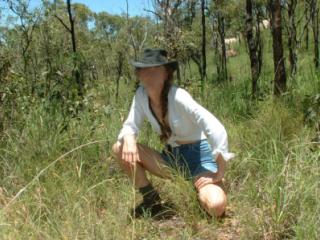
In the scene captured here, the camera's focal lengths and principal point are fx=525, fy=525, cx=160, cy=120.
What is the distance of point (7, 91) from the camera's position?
4605 millimetres

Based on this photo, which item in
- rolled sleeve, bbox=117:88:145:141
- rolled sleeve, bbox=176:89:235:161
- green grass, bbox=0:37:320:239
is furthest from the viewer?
rolled sleeve, bbox=117:88:145:141

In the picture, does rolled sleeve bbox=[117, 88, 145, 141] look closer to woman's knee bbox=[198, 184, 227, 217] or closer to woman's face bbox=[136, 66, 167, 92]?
woman's face bbox=[136, 66, 167, 92]

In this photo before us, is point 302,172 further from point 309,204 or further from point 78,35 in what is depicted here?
point 78,35

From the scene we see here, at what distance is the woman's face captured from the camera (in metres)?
3.10

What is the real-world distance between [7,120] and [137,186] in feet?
5.42

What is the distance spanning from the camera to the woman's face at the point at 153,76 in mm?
3096

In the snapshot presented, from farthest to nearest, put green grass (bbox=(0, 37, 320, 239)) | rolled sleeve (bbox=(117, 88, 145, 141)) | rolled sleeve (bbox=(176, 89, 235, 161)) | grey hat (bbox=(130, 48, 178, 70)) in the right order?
rolled sleeve (bbox=(117, 88, 145, 141)), grey hat (bbox=(130, 48, 178, 70)), rolled sleeve (bbox=(176, 89, 235, 161)), green grass (bbox=(0, 37, 320, 239))

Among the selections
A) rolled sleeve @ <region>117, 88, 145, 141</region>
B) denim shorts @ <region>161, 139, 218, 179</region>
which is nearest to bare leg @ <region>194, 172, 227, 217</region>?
denim shorts @ <region>161, 139, 218, 179</region>

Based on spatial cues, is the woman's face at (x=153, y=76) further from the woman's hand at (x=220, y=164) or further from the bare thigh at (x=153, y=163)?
the woman's hand at (x=220, y=164)

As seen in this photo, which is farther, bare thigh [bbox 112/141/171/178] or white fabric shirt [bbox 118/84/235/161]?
bare thigh [bbox 112/141/171/178]

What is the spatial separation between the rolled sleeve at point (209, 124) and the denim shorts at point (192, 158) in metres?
0.22

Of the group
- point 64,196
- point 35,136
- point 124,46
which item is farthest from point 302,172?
point 124,46

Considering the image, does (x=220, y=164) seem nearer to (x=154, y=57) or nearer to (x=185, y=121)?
(x=185, y=121)

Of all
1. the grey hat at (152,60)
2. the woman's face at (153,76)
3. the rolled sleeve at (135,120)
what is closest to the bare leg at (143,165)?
the rolled sleeve at (135,120)
